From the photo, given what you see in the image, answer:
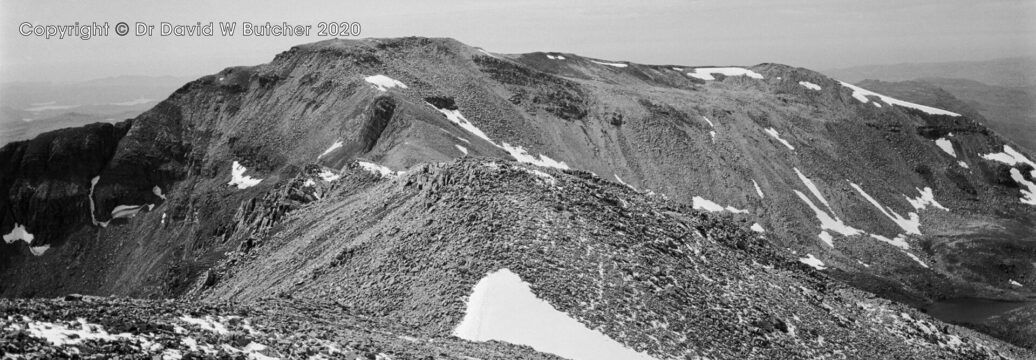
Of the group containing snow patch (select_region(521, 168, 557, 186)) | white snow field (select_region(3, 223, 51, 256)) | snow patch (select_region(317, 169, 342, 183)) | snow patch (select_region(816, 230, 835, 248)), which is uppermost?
snow patch (select_region(521, 168, 557, 186))

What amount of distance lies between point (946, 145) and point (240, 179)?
12605 centimetres

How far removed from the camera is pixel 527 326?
1490 inches

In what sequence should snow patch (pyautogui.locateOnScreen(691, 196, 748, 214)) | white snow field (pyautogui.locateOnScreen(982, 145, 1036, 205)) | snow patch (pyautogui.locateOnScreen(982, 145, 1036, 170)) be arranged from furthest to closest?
snow patch (pyautogui.locateOnScreen(982, 145, 1036, 170)), white snow field (pyautogui.locateOnScreen(982, 145, 1036, 205)), snow patch (pyautogui.locateOnScreen(691, 196, 748, 214))

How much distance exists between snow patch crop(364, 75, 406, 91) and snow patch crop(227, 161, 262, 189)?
833 inches

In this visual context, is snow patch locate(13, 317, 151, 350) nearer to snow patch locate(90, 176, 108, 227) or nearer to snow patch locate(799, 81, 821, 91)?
snow patch locate(90, 176, 108, 227)

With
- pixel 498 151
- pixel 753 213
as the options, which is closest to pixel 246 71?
pixel 498 151

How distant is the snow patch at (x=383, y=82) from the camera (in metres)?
113

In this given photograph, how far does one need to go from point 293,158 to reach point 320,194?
37.1 metres

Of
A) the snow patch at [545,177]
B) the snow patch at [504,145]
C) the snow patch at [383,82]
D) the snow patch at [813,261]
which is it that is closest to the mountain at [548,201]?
the snow patch at [545,177]

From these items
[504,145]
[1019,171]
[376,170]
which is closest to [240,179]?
[504,145]

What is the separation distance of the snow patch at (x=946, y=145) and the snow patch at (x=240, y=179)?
122m

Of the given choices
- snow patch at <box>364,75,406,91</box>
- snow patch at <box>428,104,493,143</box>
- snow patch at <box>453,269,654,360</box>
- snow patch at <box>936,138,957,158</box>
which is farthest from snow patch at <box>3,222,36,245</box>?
snow patch at <box>936,138,957,158</box>

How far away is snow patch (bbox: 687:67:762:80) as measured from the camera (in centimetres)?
17095

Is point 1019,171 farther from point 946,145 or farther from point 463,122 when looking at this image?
point 463,122
